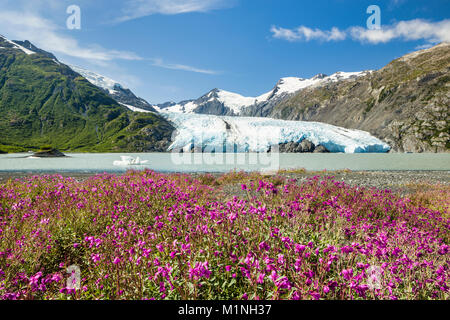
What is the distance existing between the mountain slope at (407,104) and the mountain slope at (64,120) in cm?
10433

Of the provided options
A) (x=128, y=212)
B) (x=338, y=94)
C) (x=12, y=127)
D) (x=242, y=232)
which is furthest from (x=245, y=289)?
(x=338, y=94)

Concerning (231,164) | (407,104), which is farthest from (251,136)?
(407,104)

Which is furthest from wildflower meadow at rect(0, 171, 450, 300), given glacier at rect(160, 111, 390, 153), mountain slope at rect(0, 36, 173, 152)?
mountain slope at rect(0, 36, 173, 152)

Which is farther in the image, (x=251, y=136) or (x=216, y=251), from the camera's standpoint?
(x=251, y=136)

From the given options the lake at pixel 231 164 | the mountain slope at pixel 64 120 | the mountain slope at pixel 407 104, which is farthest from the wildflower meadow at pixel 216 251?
the mountain slope at pixel 64 120

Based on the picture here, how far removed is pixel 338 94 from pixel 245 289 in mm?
204053

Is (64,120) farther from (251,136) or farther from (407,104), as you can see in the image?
(407,104)

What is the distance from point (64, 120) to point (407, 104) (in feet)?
649

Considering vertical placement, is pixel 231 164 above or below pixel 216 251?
below

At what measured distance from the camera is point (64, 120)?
162625 mm

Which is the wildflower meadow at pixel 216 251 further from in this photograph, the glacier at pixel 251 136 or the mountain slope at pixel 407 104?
the mountain slope at pixel 407 104

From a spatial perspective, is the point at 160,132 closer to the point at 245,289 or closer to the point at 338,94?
the point at 338,94
